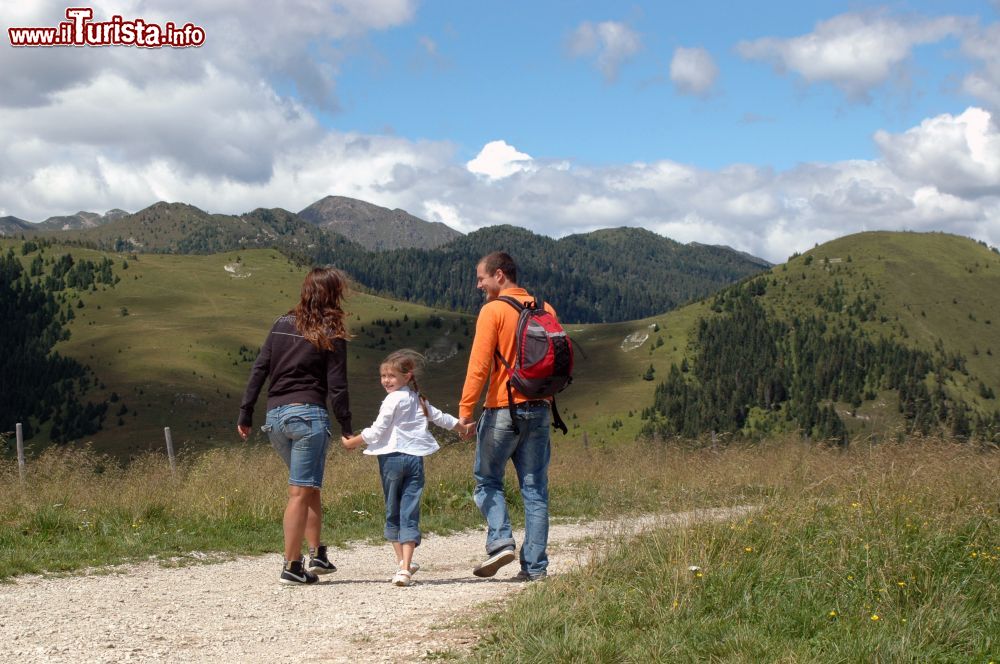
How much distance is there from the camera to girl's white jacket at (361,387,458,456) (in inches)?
294

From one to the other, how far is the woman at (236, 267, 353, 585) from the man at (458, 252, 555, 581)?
3.47 ft

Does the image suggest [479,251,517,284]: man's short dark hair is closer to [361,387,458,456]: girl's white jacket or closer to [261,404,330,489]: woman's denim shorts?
[361,387,458,456]: girl's white jacket

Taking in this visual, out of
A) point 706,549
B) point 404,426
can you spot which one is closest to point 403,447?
point 404,426

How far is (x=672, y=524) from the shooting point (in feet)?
23.0

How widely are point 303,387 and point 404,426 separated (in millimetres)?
837

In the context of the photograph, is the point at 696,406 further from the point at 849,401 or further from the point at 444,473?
the point at 444,473

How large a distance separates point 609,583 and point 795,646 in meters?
1.40

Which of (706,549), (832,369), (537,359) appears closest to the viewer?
(706,549)

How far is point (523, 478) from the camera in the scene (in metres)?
7.52

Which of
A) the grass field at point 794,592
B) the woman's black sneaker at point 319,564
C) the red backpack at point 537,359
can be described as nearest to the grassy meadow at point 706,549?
the grass field at point 794,592

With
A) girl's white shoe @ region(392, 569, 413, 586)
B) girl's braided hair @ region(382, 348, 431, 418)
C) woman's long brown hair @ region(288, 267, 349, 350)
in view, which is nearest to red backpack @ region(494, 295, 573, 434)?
girl's braided hair @ region(382, 348, 431, 418)

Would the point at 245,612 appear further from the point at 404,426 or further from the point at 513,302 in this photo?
the point at 513,302

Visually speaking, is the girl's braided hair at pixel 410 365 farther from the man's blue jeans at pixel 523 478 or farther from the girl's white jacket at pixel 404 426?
the man's blue jeans at pixel 523 478

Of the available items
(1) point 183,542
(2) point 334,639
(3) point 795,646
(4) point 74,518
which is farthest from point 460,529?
(3) point 795,646
